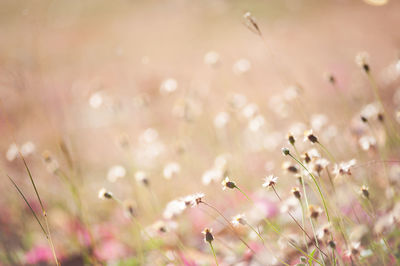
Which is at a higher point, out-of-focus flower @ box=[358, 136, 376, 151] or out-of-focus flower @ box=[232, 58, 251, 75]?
out-of-focus flower @ box=[232, 58, 251, 75]

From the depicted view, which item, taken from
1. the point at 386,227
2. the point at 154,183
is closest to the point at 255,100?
the point at 154,183

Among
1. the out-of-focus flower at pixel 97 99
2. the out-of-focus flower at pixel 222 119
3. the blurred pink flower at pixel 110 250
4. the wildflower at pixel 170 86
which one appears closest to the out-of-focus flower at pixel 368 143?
the out-of-focus flower at pixel 222 119

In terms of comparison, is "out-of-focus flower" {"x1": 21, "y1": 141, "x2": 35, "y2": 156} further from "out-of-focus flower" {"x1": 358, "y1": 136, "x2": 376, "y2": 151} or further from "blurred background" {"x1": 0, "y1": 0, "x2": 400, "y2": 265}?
"out-of-focus flower" {"x1": 358, "y1": 136, "x2": 376, "y2": 151}

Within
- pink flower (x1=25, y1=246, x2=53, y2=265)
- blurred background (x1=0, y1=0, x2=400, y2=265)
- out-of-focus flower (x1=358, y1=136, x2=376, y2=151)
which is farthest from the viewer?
blurred background (x1=0, y1=0, x2=400, y2=265)

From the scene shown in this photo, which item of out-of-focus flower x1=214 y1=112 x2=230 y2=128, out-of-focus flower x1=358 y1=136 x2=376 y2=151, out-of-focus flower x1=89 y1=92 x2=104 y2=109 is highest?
out-of-focus flower x1=89 y1=92 x2=104 y2=109

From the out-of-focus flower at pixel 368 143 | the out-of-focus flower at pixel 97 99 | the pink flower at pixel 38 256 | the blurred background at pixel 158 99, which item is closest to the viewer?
the out-of-focus flower at pixel 368 143

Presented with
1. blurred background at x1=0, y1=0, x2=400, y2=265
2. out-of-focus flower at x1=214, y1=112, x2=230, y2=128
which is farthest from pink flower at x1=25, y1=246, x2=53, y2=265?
out-of-focus flower at x1=214, y1=112, x2=230, y2=128

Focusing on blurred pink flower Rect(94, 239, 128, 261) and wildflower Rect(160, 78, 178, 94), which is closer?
blurred pink flower Rect(94, 239, 128, 261)

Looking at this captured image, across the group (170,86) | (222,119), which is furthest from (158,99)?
(170,86)

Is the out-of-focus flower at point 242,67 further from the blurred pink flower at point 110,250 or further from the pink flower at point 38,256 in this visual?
the pink flower at point 38,256

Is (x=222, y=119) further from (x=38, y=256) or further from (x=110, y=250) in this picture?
(x=38, y=256)
